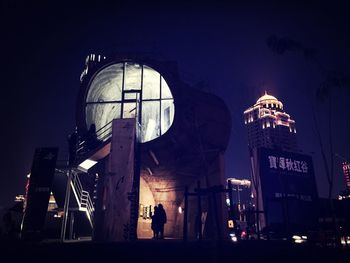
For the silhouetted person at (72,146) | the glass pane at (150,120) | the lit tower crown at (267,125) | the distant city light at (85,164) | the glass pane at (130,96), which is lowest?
the distant city light at (85,164)

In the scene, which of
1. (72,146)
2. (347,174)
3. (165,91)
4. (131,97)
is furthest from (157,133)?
(347,174)

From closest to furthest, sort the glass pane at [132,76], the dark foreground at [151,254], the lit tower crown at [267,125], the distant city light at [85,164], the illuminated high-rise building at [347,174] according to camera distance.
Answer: the dark foreground at [151,254]
the distant city light at [85,164]
the glass pane at [132,76]
the illuminated high-rise building at [347,174]
the lit tower crown at [267,125]

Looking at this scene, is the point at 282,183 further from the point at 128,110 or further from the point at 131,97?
the point at 131,97

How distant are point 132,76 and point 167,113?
4.57 metres

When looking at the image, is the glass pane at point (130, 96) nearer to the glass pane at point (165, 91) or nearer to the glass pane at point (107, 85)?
the glass pane at point (107, 85)

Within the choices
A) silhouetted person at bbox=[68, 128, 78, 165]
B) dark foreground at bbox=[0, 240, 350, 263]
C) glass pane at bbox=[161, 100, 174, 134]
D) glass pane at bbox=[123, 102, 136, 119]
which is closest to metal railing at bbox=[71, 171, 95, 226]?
silhouetted person at bbox=[68, 128, 78, 165]

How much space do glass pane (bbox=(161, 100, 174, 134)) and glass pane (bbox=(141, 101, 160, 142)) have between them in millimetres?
612

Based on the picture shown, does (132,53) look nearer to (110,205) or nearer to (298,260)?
(110,205)

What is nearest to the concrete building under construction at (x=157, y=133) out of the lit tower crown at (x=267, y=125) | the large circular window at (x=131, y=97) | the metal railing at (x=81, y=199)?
the large circular window at (x=131, y=97)

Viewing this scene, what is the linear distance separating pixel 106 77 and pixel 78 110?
3.73 meters

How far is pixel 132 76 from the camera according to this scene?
76.2ft

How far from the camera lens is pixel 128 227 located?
1415 centimetres

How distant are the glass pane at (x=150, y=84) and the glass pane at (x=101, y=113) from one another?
2.70 meters

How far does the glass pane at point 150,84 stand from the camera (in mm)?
22844
